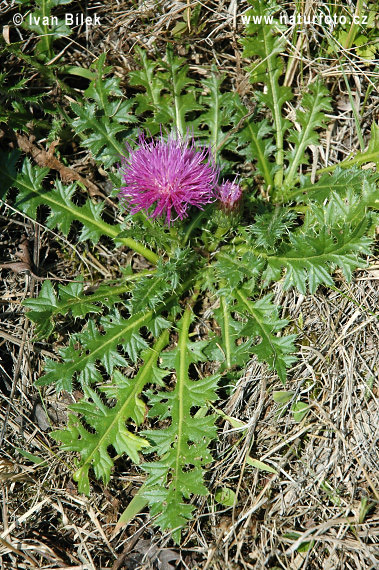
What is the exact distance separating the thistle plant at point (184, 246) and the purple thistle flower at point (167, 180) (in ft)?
0.04

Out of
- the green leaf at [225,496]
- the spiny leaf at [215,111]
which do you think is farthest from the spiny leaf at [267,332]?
the spiny leaf at [215,111]

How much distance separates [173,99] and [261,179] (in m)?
0.84

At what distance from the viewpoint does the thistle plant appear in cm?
308

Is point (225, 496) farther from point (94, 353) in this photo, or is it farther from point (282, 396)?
Result: point (94, 353)

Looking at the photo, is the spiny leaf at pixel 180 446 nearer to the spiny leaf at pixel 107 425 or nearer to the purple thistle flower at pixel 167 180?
the spiny leaf at pixel 107 425

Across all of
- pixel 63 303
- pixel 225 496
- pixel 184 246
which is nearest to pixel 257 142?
pixel 184 246

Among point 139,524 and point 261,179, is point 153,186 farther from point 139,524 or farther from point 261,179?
→ point 139,524

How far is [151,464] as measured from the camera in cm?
317

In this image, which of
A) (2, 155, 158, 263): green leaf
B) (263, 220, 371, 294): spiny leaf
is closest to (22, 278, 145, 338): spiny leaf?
(2, 155, 158, 263): green leaf

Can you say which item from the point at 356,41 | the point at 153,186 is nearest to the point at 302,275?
the point at 153,186

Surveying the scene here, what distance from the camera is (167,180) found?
2.96 m

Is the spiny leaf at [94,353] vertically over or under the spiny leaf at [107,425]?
over

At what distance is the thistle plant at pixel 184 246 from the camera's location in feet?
10.1

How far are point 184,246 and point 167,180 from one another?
0.66m
